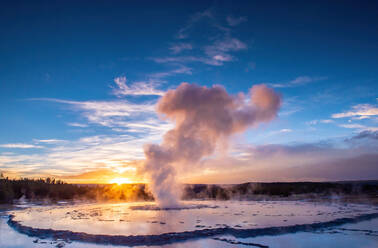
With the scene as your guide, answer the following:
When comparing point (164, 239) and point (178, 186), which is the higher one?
point (178, 186)

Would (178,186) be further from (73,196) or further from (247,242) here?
(73,196)

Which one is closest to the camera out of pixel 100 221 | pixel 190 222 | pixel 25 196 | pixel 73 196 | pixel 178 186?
pixel 190 222

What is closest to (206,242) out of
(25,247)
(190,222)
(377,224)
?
(190,222)

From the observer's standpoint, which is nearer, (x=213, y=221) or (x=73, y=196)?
(x=213, y=221)

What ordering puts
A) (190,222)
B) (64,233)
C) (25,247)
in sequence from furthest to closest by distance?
1. (190,222)
2. (64,233)
3. (25,247)

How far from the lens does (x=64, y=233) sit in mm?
10930

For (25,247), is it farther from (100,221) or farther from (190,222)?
(190,222)

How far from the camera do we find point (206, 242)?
31.6ft

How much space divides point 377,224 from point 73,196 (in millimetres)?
29756

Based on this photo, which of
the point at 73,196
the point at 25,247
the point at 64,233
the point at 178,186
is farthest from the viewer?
the point at 73,196

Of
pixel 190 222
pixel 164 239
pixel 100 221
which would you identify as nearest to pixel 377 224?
pixel 190 222

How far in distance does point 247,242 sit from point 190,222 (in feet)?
11.7

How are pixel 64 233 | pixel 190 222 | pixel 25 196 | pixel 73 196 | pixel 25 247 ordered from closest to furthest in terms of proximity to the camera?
1. pixel 25 247
2. pixel 64 233
3. pixel 190 222
4. pixel 25 196
5. pixel 73 196

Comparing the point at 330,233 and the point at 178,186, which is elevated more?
the point at 178,186
